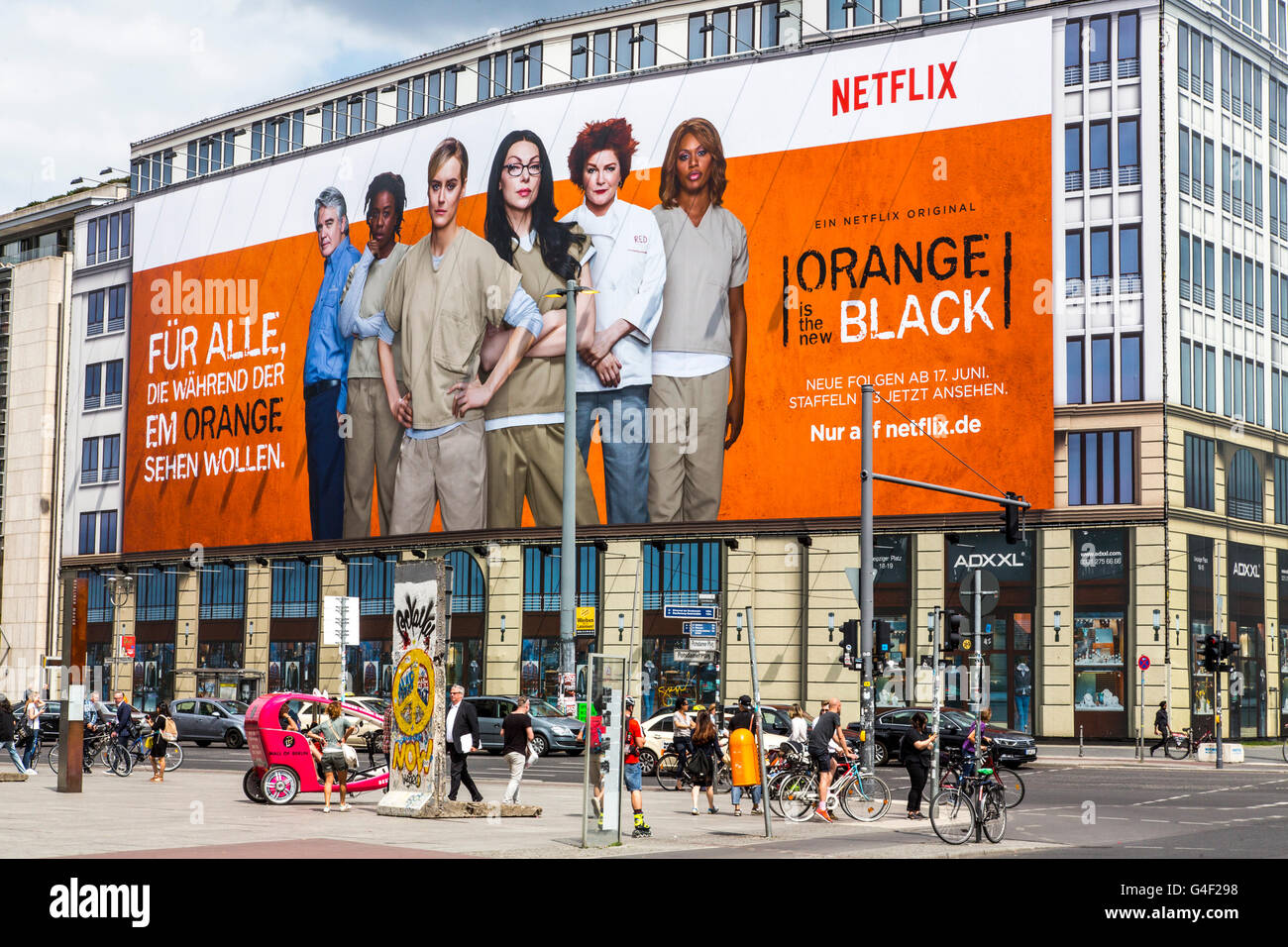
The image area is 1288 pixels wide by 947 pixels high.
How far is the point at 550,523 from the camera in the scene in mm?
69812

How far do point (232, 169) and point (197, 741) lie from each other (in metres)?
39.9

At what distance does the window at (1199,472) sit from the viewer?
193 feet

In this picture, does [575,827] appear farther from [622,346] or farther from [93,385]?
[93,385]

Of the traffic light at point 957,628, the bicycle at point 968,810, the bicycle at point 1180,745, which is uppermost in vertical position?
the traffic light at point 957,628

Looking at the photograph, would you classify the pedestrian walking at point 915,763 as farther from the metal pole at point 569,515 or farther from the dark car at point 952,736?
the dark car at point 952,736

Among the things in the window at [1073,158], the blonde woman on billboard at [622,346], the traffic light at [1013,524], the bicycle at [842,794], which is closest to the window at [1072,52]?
the window at [1073,158]

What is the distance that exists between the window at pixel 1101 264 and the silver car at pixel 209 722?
3424cm

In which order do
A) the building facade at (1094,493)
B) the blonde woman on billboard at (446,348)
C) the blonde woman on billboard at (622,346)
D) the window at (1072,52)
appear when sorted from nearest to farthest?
the building facade at (1094,493)
the window at (1072,52)
the blonde woman on billboard at (622,346)
the blonde woman on billboard at (446,348)

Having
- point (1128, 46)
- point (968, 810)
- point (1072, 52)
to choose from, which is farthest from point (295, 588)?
point (968, 810)

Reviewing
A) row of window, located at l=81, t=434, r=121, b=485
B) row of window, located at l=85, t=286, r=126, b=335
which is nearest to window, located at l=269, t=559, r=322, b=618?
row of window, located at l=81, t=434, r=121, b=485

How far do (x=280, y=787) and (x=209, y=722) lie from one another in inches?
1084
